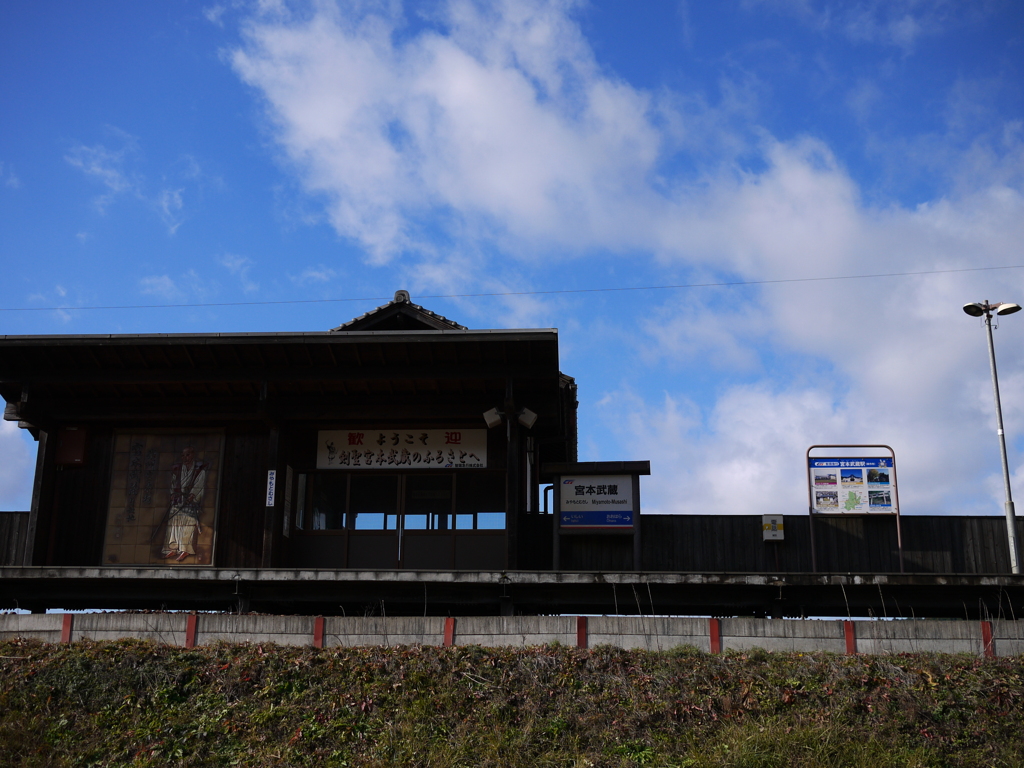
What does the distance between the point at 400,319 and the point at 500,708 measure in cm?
876

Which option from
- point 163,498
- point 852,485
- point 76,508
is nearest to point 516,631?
point 852,485

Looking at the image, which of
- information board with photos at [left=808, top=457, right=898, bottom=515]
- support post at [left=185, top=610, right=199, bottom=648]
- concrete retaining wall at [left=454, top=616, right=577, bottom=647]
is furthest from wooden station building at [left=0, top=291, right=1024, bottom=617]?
support post at [left=185, top=610, right=199, bottom=648]

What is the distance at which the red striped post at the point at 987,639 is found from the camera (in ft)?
43.8

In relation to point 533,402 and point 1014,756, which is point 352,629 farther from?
point 1014,756

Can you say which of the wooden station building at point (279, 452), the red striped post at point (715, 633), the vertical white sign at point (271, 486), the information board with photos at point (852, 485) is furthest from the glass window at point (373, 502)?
the information board with photos at point (852, 485)

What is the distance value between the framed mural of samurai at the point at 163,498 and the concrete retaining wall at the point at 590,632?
4.24 metres

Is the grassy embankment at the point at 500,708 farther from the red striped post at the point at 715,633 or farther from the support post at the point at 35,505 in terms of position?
the support post at the point at 35,505

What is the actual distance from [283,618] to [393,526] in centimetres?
501

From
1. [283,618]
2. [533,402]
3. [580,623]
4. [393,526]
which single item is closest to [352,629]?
[283,618]

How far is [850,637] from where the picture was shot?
524 inches

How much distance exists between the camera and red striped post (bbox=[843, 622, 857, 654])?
43.5 feet

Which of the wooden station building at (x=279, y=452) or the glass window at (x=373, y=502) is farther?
the glass window at (x=373, y=502)

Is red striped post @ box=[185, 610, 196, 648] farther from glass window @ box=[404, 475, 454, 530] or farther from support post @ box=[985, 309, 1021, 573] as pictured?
support post @ box=[985, 309, 1021, 573]

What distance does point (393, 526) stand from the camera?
60.8ft
